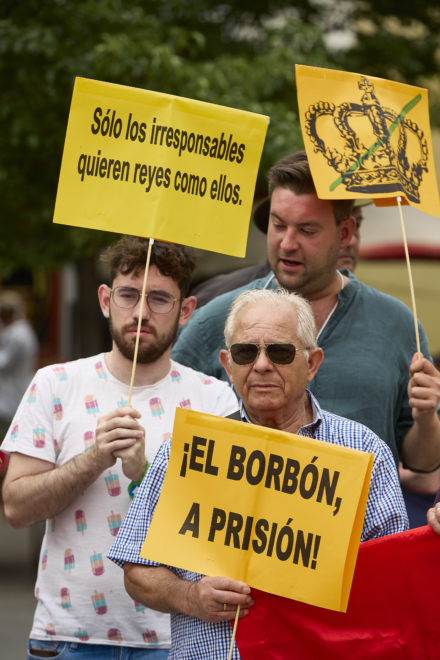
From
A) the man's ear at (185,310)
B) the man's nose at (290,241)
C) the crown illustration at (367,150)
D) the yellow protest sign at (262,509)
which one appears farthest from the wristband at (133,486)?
the crown illustration at (367,150)

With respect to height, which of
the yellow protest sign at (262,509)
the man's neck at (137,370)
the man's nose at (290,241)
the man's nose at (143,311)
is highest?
the man's nose at (290,241)

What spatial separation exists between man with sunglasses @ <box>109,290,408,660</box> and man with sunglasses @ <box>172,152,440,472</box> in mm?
581

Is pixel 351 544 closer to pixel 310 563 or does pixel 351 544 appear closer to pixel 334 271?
pixel 310 563

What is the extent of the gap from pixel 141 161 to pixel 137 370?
0.67 m

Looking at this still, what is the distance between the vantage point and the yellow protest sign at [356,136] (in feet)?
9.52

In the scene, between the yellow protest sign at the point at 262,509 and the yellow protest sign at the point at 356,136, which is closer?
the yellow protest sign at the point at 262,509

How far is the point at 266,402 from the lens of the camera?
2344 millimetres

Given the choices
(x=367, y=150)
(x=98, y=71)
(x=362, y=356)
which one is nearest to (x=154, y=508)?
(x=362, y=356)

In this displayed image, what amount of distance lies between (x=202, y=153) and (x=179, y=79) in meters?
3.70

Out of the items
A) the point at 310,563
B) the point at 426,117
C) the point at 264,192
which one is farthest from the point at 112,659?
the point at 264,192

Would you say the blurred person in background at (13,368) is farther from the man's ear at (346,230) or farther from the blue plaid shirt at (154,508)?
the blue plaid shirt at (154,508)

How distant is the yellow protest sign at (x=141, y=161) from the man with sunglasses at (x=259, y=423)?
1.48 ft

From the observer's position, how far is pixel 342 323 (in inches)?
126

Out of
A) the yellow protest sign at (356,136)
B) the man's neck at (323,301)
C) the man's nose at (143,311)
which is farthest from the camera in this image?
the man's neck at (323,301)
